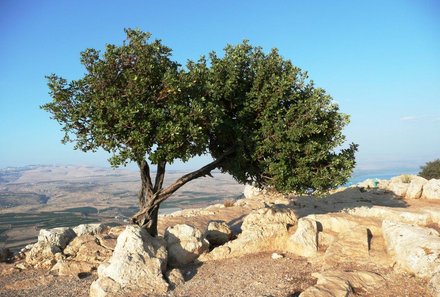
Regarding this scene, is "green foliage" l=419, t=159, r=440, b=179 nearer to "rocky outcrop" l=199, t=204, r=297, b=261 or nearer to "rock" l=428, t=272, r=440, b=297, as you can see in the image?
"rocky outcrop" l=199, t=204, r=297, b=261

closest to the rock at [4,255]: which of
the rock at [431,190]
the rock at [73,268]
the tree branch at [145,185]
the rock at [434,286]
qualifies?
the rock at [73,268]

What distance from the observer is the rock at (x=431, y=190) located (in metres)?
40.7

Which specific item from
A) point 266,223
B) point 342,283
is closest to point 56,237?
point 266,223

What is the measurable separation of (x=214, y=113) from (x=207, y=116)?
1.55ft

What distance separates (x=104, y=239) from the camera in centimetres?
2852

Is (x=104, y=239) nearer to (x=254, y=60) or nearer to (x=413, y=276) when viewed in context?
(x=254, y=60)

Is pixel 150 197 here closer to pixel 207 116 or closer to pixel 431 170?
pixel 207 116

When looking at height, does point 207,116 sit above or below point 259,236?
above

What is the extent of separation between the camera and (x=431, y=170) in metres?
71.9

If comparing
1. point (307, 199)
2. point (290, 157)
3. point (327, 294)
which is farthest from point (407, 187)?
point (327, 294)

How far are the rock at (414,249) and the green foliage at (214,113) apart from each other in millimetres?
4884

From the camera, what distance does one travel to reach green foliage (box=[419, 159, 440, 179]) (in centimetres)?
7006

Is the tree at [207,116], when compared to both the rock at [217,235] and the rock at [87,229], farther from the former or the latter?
the rock at [87,229]

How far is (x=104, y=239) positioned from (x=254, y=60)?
18991 mm
